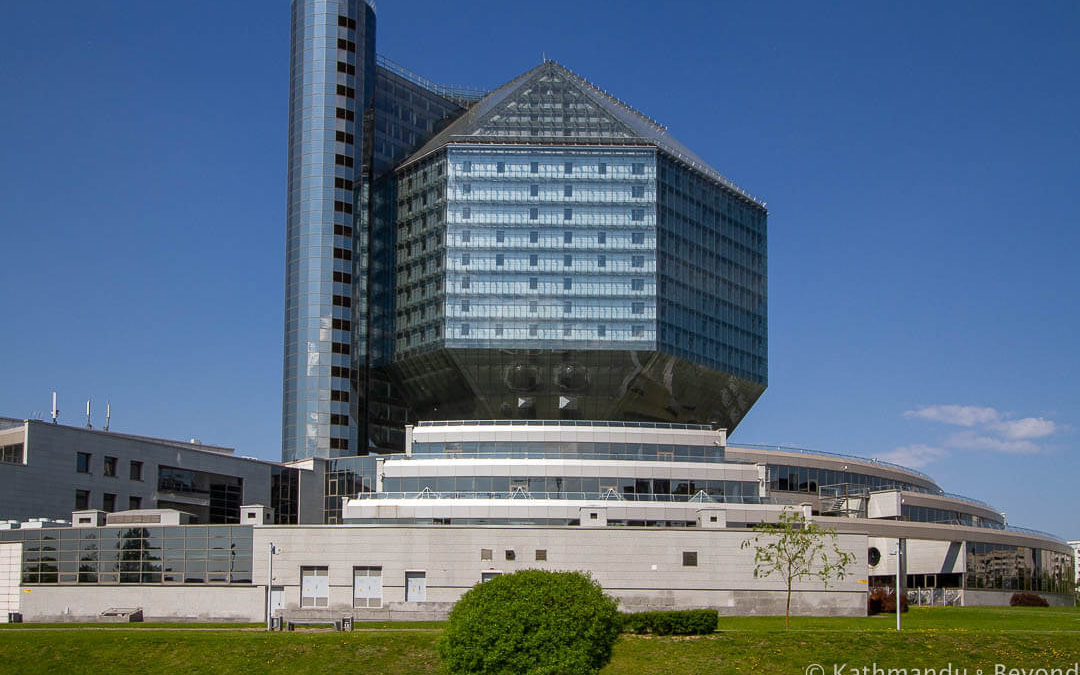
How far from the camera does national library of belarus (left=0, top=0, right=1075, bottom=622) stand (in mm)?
97438

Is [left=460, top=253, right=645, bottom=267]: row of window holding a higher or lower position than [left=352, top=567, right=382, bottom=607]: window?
higher

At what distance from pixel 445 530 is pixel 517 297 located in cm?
5909

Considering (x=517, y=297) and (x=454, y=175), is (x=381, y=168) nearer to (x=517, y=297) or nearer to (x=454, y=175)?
(x=454, y=175)

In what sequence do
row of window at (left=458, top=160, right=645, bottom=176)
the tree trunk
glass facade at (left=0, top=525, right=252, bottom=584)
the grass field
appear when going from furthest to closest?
row of window at (left=458, top=160, right=645, bottom=176)
glass facade at (left=0, top=525, right=252, bottom=584)
the tree trunk
the grass field

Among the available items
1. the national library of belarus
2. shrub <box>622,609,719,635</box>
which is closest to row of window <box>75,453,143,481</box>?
the national library of belarus

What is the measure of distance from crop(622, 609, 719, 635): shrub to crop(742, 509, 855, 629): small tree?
19220 mm

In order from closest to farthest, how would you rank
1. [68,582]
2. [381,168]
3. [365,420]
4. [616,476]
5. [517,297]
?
1. [68,582]
2. [616,476]
3. [517,297]
4. [365,420]
5. [381,168]

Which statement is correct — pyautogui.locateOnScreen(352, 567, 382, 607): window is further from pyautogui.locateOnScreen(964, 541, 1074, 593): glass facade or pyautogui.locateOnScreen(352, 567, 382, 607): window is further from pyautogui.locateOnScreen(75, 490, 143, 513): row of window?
pyautogui.locateOnScreen(964, 541, 1074, 593): glass facade

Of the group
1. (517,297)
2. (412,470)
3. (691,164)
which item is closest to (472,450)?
(412,470)

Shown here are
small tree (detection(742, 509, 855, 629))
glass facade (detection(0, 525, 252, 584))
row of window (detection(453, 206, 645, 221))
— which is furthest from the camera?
row of window (detection(453, 206, 645, 221))

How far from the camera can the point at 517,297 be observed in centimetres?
15325

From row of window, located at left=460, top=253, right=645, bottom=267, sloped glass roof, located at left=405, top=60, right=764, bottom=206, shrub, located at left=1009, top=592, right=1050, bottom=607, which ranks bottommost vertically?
shrub, located at left=1009, top=592, right=1050, bottom=607

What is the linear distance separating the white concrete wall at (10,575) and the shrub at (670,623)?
56606mm

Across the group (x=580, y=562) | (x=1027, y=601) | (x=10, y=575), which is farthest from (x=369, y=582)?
(x=1027, y=601)
